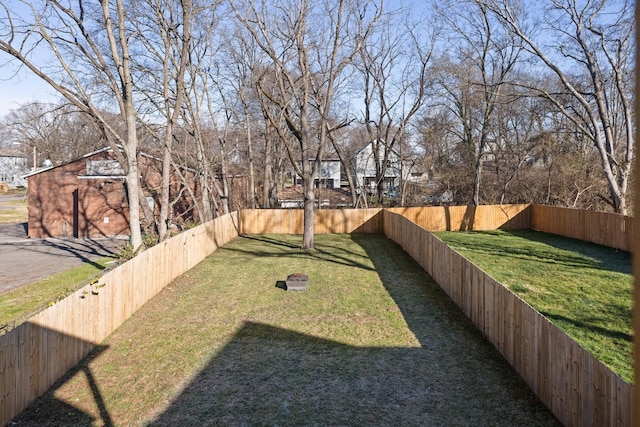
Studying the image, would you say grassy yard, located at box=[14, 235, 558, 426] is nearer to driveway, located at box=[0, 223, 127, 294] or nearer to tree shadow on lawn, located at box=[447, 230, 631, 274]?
tree shadow on lawn, located at box=[447, 230, 631, 274]

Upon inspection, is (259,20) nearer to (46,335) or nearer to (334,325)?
(334,325)

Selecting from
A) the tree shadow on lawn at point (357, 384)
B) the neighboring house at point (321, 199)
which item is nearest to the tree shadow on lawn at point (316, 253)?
the tree shadow on lawn at point (357, 384)

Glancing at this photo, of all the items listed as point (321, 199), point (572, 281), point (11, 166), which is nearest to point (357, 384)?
point (572, 281)

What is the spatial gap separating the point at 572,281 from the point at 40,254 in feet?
71.0

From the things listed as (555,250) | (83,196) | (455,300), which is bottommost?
(455,300)

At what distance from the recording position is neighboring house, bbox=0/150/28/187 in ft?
230

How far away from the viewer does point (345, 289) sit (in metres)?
12.3

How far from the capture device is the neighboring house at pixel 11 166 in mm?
70125

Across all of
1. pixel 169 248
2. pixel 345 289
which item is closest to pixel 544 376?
pixel 345 289

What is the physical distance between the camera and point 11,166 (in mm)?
71688

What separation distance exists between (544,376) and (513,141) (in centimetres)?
3041

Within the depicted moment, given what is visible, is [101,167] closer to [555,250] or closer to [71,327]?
[71,327]

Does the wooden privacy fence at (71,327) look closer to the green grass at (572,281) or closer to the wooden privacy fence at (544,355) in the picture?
the wooden privacy fence at (544,355)

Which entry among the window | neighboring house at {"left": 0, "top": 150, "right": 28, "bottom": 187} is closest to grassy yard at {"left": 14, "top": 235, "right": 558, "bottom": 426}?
the window
